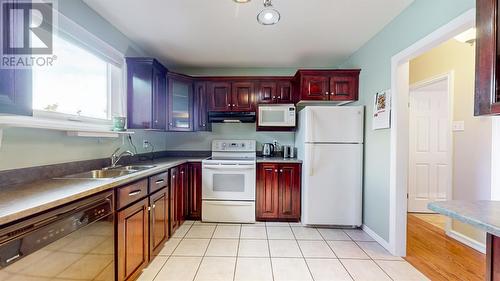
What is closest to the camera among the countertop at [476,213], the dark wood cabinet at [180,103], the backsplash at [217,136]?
the countertop at [476,213]

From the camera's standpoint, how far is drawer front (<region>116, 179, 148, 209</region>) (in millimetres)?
1627

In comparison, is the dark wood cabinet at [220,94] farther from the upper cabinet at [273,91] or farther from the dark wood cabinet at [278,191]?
the dark wood cabinet at [278,191]

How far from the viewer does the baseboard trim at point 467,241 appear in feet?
7.80

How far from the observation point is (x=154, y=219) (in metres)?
2.20

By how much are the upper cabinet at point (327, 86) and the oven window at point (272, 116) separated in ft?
1.43

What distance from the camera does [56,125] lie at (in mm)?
1677

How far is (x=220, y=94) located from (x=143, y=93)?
3.85 feet

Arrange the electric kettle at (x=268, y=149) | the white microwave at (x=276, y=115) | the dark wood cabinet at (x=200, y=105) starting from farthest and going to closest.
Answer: the electric kettle at (x=268, y=149) < the dark wood cabinet at (x=200, y=105) < the white microwave at (x=276, y=115)

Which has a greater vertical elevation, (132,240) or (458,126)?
(458,126)

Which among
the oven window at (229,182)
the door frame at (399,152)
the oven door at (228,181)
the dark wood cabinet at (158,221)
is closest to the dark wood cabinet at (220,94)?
the oven door at (228,181)

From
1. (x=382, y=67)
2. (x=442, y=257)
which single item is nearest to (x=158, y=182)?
(x=382, y=67)

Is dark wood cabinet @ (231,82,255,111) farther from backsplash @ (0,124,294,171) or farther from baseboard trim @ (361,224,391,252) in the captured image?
baseboard trim @ (361,224,391,252)

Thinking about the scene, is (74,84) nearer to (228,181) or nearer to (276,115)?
(228,181)

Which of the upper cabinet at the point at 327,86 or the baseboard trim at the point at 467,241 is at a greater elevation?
the upper cabinet at the point at 327,86
